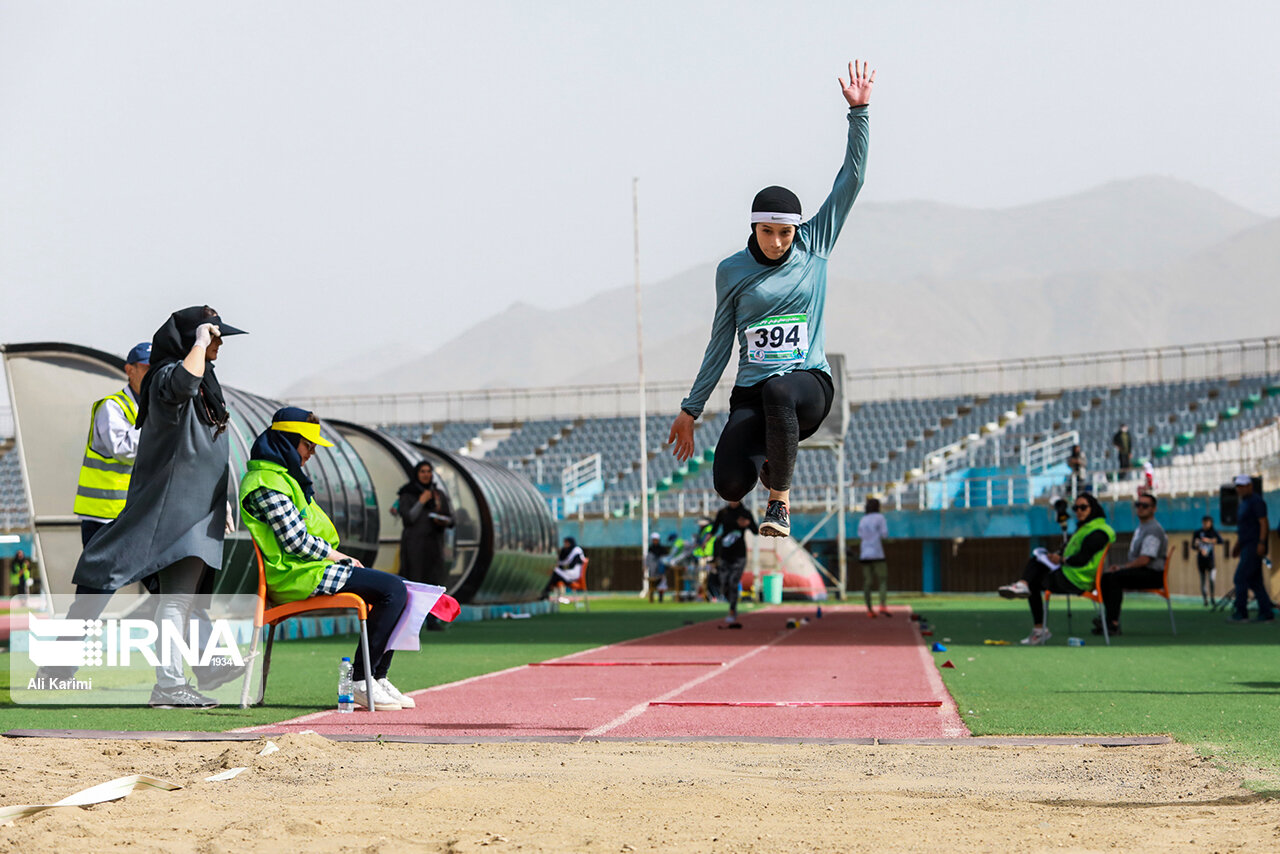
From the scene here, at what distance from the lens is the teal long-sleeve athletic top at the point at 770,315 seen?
6.19m

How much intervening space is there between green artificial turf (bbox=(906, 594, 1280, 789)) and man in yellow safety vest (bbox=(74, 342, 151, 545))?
5402mm

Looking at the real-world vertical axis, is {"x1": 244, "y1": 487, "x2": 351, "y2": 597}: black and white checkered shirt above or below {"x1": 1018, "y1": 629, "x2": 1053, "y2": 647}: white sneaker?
above

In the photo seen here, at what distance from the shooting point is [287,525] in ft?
26.4

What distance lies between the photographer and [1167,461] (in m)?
43.8

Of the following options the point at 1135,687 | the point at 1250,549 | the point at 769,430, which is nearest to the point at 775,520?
the point at 769,430

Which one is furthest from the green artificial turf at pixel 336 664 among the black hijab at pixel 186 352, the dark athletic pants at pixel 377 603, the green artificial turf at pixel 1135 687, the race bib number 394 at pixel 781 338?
the green artificial turf at pixel 1135 687

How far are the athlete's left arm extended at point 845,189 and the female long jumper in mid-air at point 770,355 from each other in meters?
0.08

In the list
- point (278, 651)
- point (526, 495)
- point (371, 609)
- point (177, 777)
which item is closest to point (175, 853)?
point (177, 777)

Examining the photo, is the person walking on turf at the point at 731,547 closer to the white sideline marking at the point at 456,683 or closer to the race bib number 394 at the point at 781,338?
the white sideline marking at the point at 456,683

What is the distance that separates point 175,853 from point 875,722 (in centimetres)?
454

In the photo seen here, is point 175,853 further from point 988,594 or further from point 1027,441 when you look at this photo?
point 1027,441

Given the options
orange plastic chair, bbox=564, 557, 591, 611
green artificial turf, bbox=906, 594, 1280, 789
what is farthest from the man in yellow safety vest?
orange plastic chair, bbox=564, 557, 591, 611

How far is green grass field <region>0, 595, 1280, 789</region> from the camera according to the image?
738 centimetres

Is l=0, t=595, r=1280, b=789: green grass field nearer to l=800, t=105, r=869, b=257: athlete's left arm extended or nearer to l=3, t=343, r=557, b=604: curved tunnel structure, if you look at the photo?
l=3, t=343, r=557, b=604: curved tunnel structure
